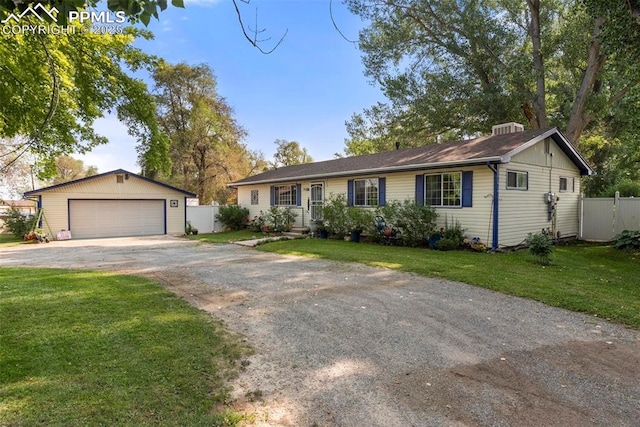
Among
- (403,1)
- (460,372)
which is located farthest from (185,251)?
(403,1)

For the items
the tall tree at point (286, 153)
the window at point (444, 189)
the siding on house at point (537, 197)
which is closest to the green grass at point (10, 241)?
the window at point (444, 189)

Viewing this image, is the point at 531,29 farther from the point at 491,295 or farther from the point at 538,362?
the point at 538,362

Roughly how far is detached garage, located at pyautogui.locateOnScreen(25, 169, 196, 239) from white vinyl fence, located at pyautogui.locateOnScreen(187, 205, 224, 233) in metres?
0.52

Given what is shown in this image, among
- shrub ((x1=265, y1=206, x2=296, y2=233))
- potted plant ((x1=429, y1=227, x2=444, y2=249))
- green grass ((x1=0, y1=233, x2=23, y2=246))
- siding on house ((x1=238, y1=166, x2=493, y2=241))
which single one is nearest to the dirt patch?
siding on house ((x1=238, y1=166, x2=493, y2=241))

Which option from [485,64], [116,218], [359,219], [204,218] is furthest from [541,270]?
[116,218]

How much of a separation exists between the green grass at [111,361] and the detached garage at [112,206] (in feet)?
44.3

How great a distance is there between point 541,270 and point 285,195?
41.0 feet

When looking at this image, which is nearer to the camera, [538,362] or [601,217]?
[538,362]

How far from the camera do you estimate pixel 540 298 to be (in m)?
5.46

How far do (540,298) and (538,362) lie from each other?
98.5 inches

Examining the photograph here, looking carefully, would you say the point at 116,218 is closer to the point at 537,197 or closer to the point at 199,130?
the point at 199,130

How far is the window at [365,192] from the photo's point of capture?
548 inches

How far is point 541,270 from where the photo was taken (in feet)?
25.5

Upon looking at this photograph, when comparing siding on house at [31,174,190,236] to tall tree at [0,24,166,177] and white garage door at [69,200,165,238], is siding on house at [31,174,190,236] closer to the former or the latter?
white garage door at [69,200,165,238]
